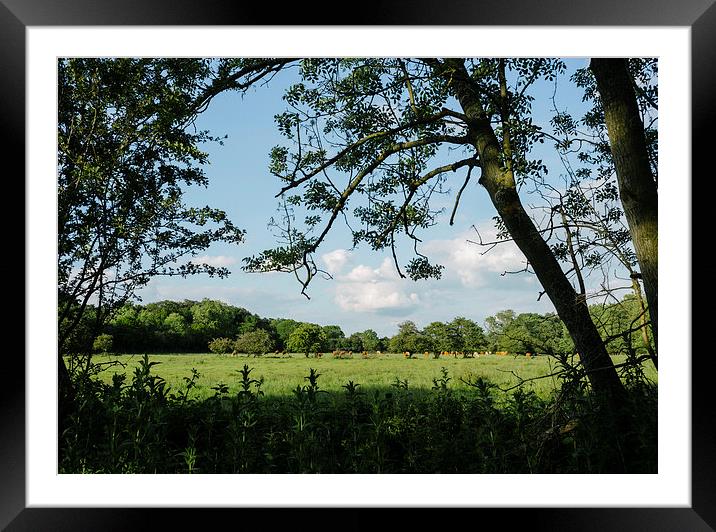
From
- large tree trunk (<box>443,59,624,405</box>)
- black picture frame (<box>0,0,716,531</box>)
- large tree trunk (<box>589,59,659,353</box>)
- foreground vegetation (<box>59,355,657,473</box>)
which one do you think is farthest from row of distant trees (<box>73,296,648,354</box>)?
black picture frame (<box>0,0,716,531</box>)

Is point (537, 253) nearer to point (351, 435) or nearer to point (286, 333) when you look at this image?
point (351, 435)

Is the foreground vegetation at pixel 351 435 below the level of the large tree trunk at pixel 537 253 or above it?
below

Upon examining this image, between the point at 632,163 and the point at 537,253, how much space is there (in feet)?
2.20

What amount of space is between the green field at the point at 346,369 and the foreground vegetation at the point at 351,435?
44.3 inches

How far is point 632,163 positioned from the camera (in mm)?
→ 2523

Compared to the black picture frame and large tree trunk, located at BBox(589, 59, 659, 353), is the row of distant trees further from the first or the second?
the black picture frame

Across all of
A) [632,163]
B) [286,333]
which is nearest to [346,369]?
[286,333]
